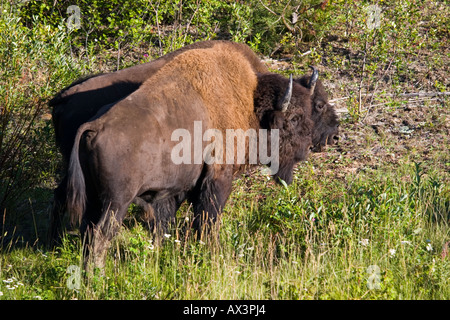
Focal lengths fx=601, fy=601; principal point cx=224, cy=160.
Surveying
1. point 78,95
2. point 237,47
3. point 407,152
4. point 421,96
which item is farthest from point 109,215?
point 421,96

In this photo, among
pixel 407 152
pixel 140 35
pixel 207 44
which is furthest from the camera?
pixel 140 35

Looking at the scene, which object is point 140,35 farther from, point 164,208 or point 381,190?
point 381,190

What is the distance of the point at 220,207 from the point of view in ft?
19.9

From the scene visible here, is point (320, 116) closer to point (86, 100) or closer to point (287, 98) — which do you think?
point (287, 98)

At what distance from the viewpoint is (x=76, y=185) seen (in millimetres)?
4906

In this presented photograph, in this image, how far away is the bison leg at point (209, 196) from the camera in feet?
19.7

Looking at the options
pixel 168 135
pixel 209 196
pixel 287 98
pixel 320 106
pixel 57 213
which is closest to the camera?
pixel 168 135


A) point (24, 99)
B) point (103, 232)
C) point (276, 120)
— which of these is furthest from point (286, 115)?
point (24, 99)

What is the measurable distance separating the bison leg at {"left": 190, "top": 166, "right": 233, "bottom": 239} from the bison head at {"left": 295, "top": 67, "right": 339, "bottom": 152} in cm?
156

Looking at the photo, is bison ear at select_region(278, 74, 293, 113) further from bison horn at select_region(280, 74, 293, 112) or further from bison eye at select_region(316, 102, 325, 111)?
bison eye at select_region(316, 102, 325, 111)

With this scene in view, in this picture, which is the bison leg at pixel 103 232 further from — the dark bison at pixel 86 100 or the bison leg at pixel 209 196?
the bison leg at pixel 209 196

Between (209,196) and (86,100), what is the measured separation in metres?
1.61

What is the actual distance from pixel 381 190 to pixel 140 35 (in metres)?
4.62

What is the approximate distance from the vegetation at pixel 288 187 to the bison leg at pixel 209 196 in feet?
0.63
